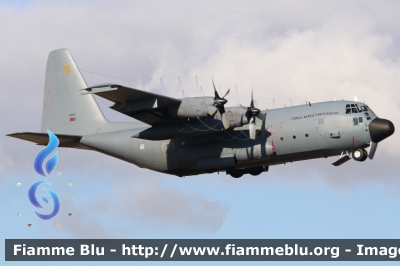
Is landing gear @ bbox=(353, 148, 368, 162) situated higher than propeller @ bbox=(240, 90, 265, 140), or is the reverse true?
propeller @ bbox=(240, 90, 265, 140)

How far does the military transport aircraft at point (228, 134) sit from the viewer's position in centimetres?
2820

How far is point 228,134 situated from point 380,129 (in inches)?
249

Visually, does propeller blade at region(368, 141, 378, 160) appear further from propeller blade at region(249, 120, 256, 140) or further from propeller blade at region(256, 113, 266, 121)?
propeller blade at region(249, 120, 256, 140)

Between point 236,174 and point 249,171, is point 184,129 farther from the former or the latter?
point 249,171

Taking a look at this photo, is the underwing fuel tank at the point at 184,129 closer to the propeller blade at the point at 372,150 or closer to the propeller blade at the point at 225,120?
the propeller blade at the point at 225,120

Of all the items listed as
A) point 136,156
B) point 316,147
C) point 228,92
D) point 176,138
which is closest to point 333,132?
point 316,147

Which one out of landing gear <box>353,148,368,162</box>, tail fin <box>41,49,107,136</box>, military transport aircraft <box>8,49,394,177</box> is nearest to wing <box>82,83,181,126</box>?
military transport aircraft <box>8,49,394,177</box>

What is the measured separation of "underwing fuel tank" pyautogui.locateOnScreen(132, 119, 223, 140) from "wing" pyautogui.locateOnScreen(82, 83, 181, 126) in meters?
0.29

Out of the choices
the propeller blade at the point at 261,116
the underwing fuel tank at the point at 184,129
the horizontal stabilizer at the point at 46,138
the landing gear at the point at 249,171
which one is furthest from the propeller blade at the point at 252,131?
the horizontal stabilizer at the point at 46,138

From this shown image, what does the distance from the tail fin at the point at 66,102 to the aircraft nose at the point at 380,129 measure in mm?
12875

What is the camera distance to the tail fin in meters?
34.2

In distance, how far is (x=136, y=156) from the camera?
31719 millimetres

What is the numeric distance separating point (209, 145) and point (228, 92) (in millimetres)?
2706

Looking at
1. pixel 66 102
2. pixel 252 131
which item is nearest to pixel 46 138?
pixel 66 102
